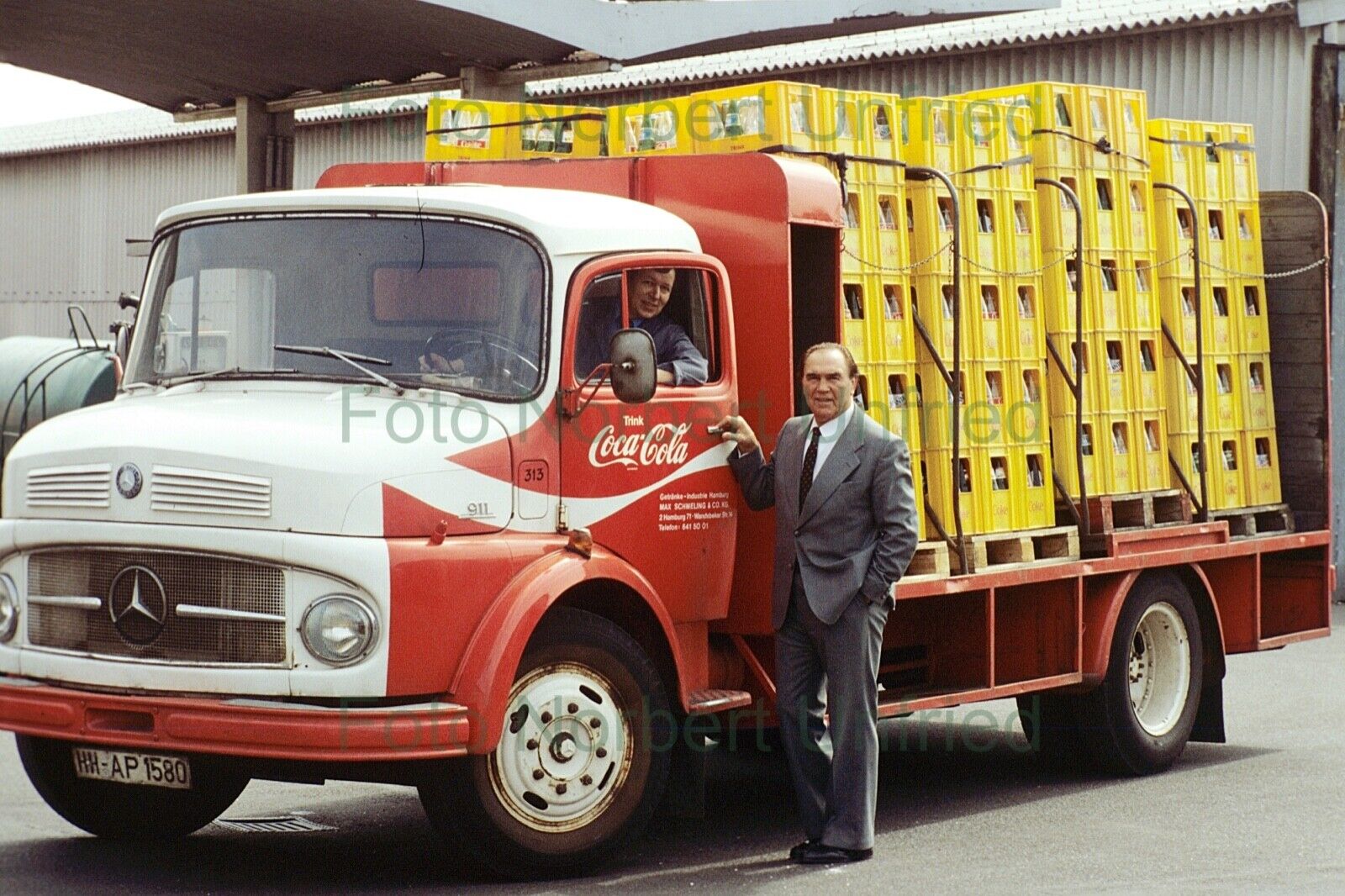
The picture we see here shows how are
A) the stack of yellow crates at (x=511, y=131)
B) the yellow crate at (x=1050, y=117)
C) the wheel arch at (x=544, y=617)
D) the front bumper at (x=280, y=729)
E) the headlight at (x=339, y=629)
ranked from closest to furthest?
1. the front bumper at (x=280, y=729)
2. the headlight at (x=339, y=629)
3. the wheel arch at (x=544, y=617)
4. the stack of yellow crates at (x=511, y=131)
5. the yellow crate at (x=1050, y=117)

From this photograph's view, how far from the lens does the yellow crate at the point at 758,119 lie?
29.4 ft

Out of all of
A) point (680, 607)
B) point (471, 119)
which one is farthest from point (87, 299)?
point (680, 607)

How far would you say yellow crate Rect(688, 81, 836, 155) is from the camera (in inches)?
352

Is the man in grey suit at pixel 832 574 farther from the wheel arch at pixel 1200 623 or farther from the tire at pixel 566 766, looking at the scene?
the wheel arch at pixel 1200 623

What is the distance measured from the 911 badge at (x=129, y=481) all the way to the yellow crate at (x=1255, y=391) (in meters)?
6.56

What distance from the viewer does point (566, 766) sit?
780cm

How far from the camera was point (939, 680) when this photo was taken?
32.5 ft

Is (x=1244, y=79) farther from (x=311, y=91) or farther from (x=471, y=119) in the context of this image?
(x=471, y=119)

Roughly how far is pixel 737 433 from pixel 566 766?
1.59 m

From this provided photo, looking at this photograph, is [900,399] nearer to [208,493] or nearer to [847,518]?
[847,518]

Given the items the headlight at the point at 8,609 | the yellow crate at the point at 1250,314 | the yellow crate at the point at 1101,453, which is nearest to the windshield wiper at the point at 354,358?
the headlight at the point at 8,609

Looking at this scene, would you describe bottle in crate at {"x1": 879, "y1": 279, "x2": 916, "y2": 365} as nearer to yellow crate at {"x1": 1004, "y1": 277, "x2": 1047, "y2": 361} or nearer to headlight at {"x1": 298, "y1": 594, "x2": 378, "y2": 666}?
yellow crate at {"x1": 1004, "y1": 277, "x2": 1047, "y2": 361}

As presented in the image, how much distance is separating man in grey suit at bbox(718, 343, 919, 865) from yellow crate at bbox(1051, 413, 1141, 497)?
7.40 ft

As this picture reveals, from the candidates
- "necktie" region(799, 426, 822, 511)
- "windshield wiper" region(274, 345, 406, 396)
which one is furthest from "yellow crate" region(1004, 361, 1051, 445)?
"windshield wiper" region(274, 345, 406, 396)
